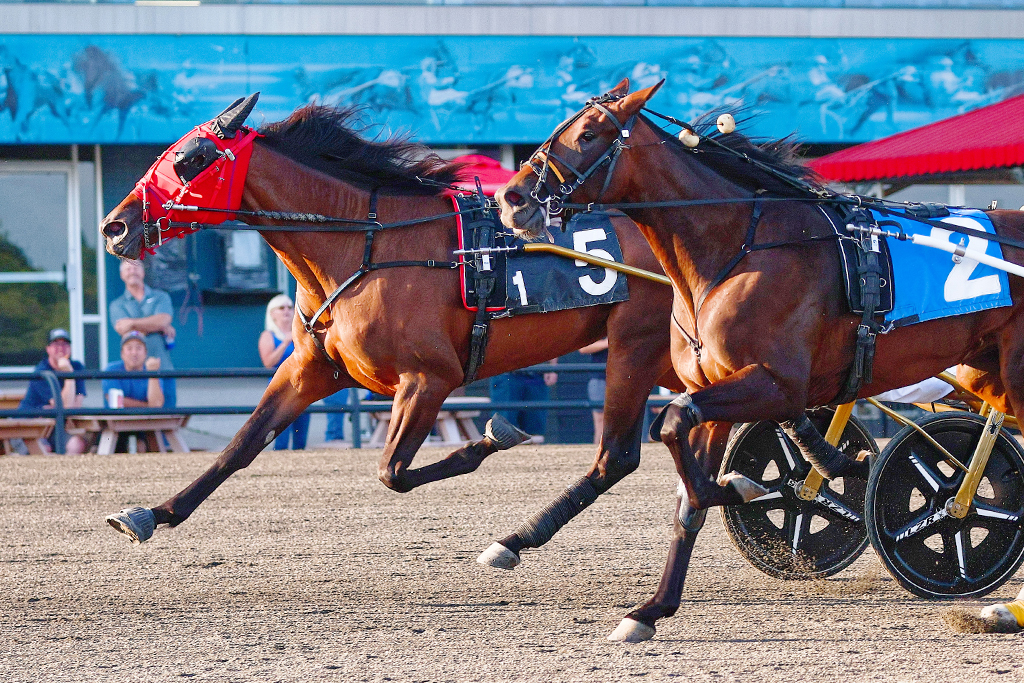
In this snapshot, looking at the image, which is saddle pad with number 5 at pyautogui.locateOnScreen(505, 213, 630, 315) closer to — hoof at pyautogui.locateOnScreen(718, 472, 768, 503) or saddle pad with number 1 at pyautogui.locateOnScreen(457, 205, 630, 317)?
saddle pad with number 1 at pyautogui.locateOnScreen(457, 205, 630, 317)

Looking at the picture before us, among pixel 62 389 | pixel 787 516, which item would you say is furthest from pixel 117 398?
pixel 787 516

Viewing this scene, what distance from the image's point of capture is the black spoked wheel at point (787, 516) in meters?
5.30

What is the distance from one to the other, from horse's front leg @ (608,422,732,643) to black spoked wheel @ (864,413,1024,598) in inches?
25.0

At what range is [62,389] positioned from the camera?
1055 cm

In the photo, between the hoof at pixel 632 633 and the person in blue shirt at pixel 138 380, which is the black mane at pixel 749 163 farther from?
the person in blue shirt at pixel 138 380

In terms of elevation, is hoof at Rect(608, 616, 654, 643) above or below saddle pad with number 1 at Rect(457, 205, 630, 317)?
below

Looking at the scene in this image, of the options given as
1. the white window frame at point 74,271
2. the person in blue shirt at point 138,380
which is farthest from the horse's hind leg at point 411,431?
the white window frame at point 74,271

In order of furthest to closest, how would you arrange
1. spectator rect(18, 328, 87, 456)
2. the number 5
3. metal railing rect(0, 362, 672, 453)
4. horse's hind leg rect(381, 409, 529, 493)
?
spectator rect(18, 328, 87, 456) < metal railing rect(0, 362, 672, 453) < the number 5 < horse's hind leg rect(381, 409, 529, 493)

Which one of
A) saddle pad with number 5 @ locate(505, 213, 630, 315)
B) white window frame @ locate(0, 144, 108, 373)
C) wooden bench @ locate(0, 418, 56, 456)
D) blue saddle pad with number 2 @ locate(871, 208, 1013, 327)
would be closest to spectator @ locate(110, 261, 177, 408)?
wooden bench @ locate(0, 418, 56, 456)

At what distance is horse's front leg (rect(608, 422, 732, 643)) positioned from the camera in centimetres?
439

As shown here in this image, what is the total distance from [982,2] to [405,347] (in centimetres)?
1066

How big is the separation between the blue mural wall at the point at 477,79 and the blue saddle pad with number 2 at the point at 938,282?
7.95 m

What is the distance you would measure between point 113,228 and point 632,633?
272cm

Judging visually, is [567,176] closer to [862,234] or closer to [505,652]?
[862,234]
